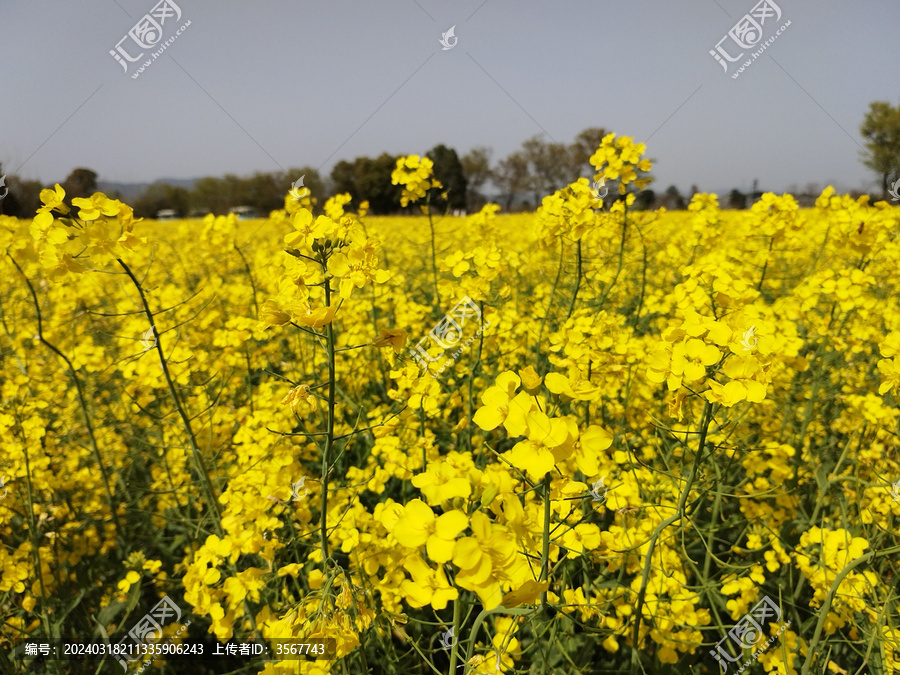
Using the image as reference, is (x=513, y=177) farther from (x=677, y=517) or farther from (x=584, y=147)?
(x=677, y=517)

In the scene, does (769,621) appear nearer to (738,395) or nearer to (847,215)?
(738,395)

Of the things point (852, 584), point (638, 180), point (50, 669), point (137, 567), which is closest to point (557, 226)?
point (638, 180)

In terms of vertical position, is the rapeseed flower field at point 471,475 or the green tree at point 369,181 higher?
the green tree at point 369,181

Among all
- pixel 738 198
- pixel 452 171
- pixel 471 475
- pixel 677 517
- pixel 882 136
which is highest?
pixel 452 171

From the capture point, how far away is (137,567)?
1922mm

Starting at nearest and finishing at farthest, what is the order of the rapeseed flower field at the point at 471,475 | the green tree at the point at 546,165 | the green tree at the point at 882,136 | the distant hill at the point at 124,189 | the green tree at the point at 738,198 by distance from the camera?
the rapeseed flower field at the point at 471,475 → the distant hill at the point at 124,189 → the green tree at the point at 738,198 → the green tree at the point at 882,136 → the green tree at the point at 546,165

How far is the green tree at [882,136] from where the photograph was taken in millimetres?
15000

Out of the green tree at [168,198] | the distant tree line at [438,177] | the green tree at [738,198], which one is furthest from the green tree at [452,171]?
the green tree at [738,198]

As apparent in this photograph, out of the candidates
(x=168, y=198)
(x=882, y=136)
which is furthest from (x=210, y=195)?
(x=882, y=136)

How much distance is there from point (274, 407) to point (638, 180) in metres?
2.62

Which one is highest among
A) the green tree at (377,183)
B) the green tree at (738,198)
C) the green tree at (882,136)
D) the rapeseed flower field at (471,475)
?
the green tree at (377,183)

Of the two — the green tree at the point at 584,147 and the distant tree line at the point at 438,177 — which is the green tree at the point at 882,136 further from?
the green tree at the point at 584,147

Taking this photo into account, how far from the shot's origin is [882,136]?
652 inches

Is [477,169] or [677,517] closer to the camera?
[677,517]
